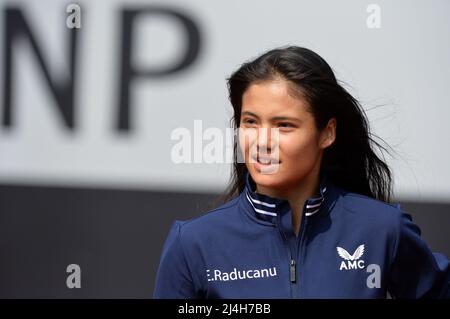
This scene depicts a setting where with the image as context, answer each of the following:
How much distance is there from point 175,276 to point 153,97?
1.09 m

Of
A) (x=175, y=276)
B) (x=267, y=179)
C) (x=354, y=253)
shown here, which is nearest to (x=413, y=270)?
(x=354, y=253)

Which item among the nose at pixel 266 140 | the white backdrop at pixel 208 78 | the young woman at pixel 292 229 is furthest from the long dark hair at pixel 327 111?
the white backdrop at pixel 208 78

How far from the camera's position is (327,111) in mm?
1648

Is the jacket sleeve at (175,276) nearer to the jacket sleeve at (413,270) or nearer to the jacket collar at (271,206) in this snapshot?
the jacket collar at (271,206)

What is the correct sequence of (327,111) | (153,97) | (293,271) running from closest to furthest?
(293,271) → (327,111) → (153,97)

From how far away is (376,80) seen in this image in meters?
2.55

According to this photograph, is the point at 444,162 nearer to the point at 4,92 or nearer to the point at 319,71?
the point at 319,71

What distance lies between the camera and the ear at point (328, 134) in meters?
1.65

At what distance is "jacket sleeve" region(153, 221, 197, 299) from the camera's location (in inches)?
60.7

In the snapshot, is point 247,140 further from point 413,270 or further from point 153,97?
point 153,97

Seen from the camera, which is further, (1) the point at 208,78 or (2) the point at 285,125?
(1) the point at 208,78

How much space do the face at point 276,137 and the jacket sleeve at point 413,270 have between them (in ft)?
0.75

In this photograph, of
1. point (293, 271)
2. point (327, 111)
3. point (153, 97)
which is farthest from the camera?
point (153, 97)
